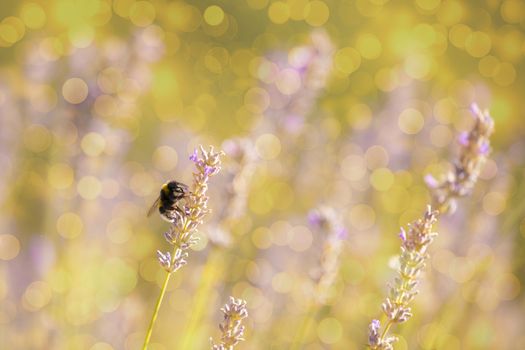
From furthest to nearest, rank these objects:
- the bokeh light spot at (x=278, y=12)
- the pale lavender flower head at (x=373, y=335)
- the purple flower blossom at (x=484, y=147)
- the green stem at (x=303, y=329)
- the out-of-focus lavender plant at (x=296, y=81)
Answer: the bokeh light spot at (x=278, y=12) → the out-of-focus lavender plant at (x=296, y=81) → the green stem at (x=303, y=329) → the purple flower blossom at (x=484, y=147) → the pale lavender flower head at (x=373, y=335)

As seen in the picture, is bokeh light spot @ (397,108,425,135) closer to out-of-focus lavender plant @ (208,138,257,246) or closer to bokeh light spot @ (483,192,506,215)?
bokeh light spot @ (483,192,506,215)

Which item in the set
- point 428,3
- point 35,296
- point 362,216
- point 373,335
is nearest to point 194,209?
point 373,335

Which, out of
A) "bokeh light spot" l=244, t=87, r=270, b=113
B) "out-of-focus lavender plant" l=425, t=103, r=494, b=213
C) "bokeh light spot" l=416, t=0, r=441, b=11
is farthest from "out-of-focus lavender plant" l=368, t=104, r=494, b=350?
"bokeh light spot" l=416, t=0, r=441, b=11

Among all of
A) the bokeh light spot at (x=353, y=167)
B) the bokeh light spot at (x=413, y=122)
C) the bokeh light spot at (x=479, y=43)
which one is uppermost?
the bokeh light spot at (x=479, y=43)

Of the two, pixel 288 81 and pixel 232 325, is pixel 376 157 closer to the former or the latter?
pixel 288 81

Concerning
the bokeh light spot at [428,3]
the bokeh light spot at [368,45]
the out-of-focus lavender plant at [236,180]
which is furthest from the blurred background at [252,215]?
the bokeh light spot at [368,45]

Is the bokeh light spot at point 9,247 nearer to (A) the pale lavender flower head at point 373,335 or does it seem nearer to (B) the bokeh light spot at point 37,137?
(B) the bokeh light spot at point 37,137

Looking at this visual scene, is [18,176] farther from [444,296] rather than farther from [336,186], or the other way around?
[444,296]

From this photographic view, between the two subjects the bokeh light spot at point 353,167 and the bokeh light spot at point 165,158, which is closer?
the bokeh light spot at point 353,167
